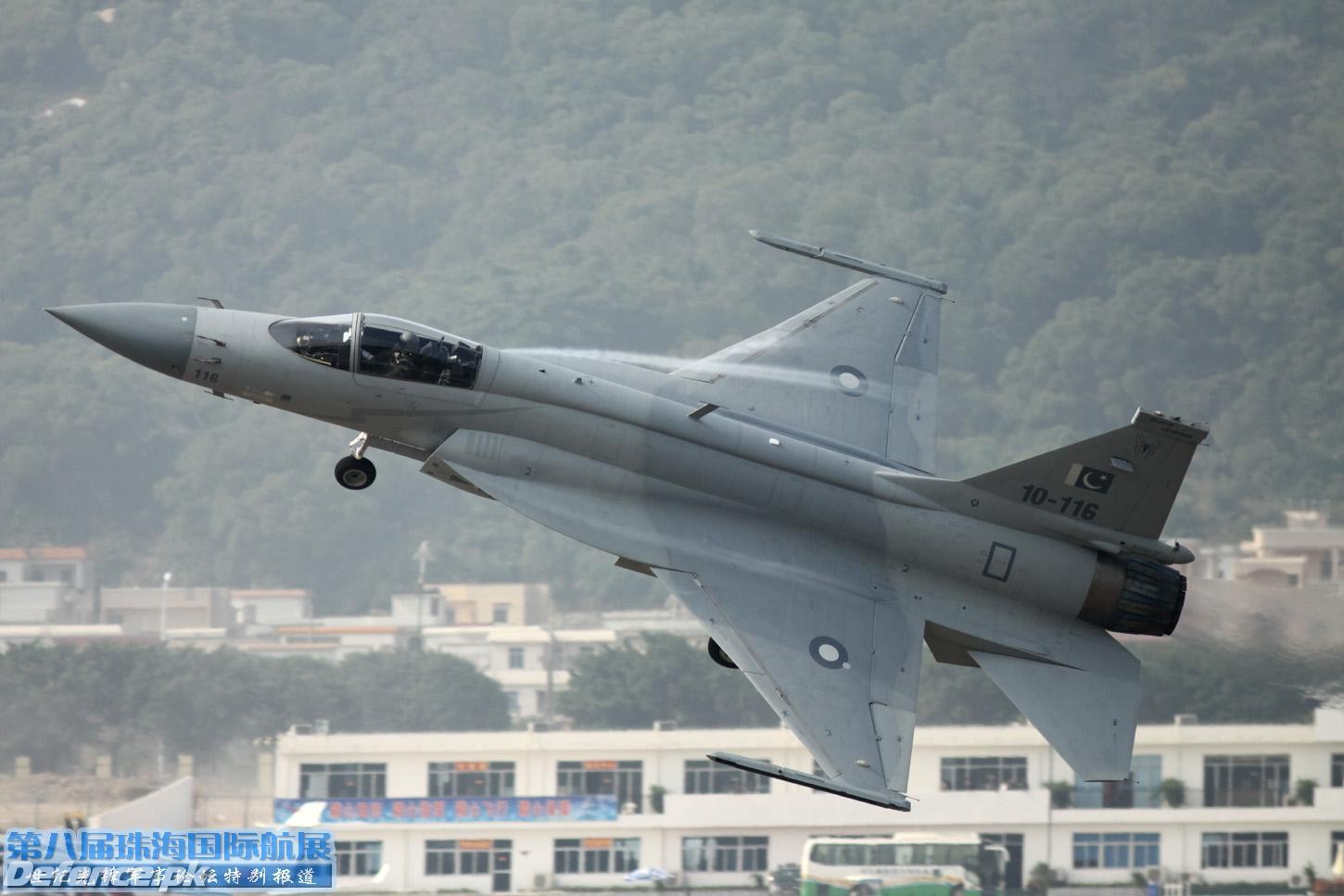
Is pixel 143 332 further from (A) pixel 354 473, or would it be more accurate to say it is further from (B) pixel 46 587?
(B) pixel 46 587

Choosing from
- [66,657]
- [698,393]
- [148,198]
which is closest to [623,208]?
[148,198]

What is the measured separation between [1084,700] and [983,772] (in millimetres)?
38751

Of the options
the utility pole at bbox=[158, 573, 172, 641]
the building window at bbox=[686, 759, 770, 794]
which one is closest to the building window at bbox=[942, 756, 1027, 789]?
the building window at bbox=[686, 759, 770, 794]

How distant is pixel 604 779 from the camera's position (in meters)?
62.2

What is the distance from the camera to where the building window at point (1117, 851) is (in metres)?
56.6

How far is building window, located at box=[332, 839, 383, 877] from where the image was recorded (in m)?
57.3

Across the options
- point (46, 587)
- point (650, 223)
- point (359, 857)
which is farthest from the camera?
point (650, 223)

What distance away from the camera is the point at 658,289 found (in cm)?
15725

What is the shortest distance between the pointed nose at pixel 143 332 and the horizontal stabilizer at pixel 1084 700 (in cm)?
1122

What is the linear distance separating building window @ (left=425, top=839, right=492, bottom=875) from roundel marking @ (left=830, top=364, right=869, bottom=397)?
124 ft

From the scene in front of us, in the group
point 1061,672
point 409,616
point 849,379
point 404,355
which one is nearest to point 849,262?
point 849,379

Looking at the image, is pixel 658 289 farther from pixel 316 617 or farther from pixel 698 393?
pixel 698 393

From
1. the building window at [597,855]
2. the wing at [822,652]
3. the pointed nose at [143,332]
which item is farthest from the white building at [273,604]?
the wing at [822,652]

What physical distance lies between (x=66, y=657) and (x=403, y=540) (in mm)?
48129
